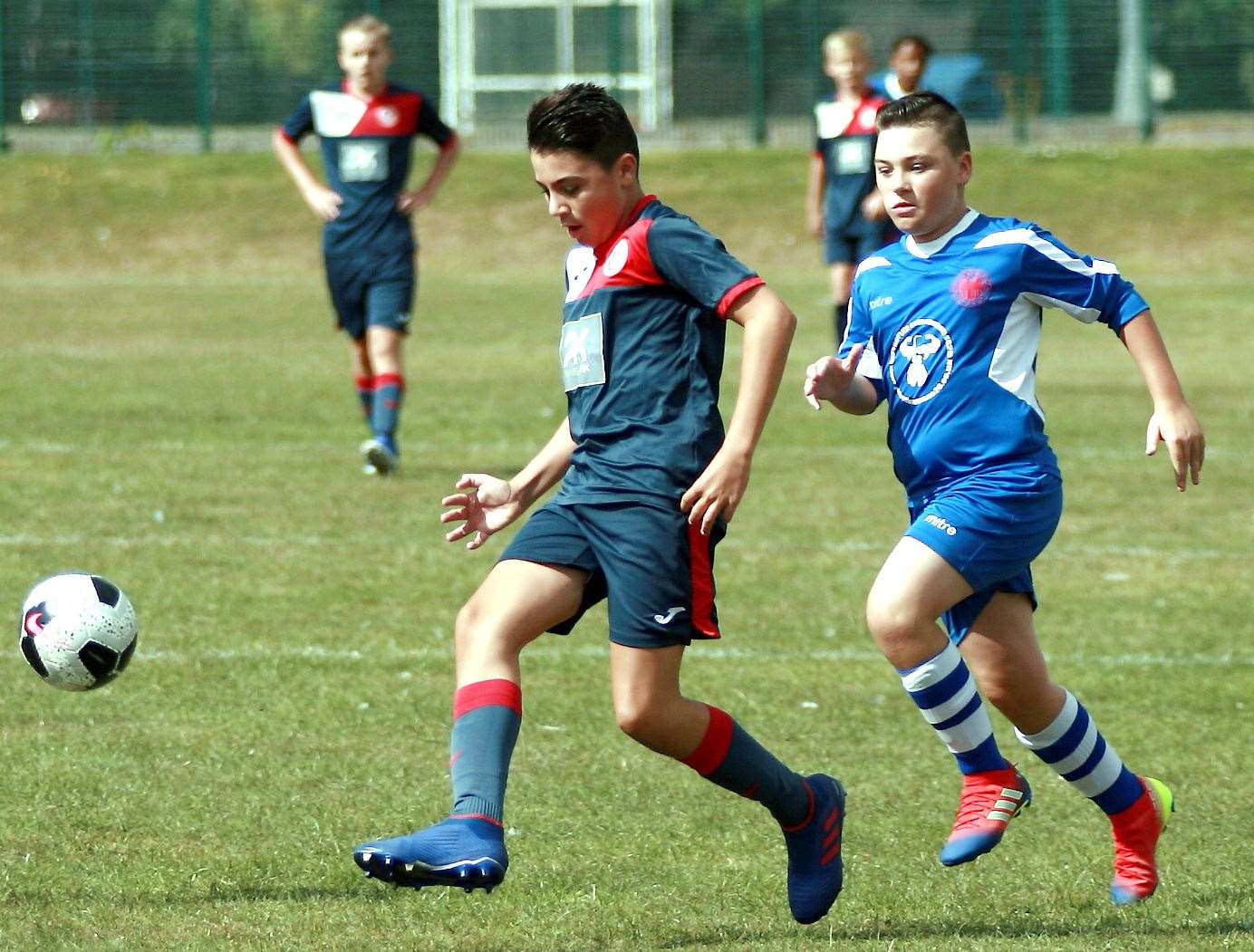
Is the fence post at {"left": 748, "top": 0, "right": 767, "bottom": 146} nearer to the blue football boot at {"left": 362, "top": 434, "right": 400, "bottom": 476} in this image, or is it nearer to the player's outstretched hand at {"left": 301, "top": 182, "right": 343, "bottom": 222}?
the player's outstretched hand at {"left": 301, "top": 182, "right": 343, "bottom": 222}

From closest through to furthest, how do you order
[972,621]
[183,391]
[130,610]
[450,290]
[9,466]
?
[972,621] < [130,610] < [9,466] < [183,391] < [450,290]

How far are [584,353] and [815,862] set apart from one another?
4.06ft

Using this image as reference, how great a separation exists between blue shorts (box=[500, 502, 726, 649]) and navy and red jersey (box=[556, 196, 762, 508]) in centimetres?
5

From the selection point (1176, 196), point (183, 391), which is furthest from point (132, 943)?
point (1176, 196)

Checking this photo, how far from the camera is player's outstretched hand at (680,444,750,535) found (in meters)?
4.09

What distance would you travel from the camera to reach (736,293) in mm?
4219

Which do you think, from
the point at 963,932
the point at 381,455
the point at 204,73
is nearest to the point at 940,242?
the point at 963,932

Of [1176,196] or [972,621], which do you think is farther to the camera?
[1176,196]

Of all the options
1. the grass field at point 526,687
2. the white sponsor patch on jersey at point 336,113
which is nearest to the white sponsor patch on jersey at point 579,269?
the grass field at point 526,687

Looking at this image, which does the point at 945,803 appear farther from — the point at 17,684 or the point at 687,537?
the point at 17,684

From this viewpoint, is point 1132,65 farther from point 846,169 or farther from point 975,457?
point 975,457

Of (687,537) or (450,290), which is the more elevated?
(687,537)

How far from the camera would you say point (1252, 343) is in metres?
16.8

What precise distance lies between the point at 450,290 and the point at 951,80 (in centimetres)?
1077
